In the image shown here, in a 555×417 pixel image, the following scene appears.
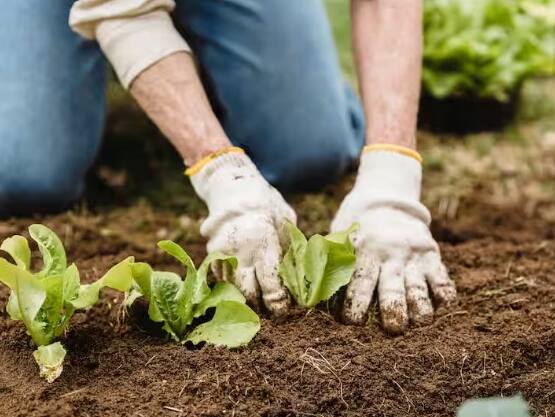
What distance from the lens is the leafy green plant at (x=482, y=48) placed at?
9.74 feet

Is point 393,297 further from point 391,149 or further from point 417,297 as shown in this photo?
point 391,149

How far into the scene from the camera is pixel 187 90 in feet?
6.22

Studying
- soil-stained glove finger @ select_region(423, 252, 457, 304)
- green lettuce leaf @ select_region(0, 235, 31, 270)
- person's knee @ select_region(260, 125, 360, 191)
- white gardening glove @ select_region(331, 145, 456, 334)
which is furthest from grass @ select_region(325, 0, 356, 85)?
green lettuce leaf @ select_region(0, 235, 31, 270)

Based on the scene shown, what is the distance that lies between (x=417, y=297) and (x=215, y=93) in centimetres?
107

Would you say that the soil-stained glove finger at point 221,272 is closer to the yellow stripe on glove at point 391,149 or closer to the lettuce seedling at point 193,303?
the lettuce seedling at point 193,303

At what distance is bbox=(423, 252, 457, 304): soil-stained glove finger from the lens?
1755mm

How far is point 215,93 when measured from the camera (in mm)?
2516

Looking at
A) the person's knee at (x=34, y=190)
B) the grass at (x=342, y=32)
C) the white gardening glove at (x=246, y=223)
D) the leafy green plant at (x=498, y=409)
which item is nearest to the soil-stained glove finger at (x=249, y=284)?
the white gardening glove at (x=246, y=223)

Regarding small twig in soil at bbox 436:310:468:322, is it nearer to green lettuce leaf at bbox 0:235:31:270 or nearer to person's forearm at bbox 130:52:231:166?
person's forearm at bbox 130:52:231:166

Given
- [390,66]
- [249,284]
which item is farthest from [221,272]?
[390,66]

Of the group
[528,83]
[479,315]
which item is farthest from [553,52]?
[479,315]

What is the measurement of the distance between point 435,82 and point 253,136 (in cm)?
80

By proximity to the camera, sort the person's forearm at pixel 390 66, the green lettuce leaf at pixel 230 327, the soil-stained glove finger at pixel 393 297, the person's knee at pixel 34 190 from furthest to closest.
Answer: the person's knee at pixel 34 190, the person's forearm at pixel 390 66, the soil-stained glove finger at pixel 393 297, the green lettuce leaf at pixel 230 327

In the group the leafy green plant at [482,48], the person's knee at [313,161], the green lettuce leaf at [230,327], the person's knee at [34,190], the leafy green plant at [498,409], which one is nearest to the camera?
the leafy green plant at [498,409]
